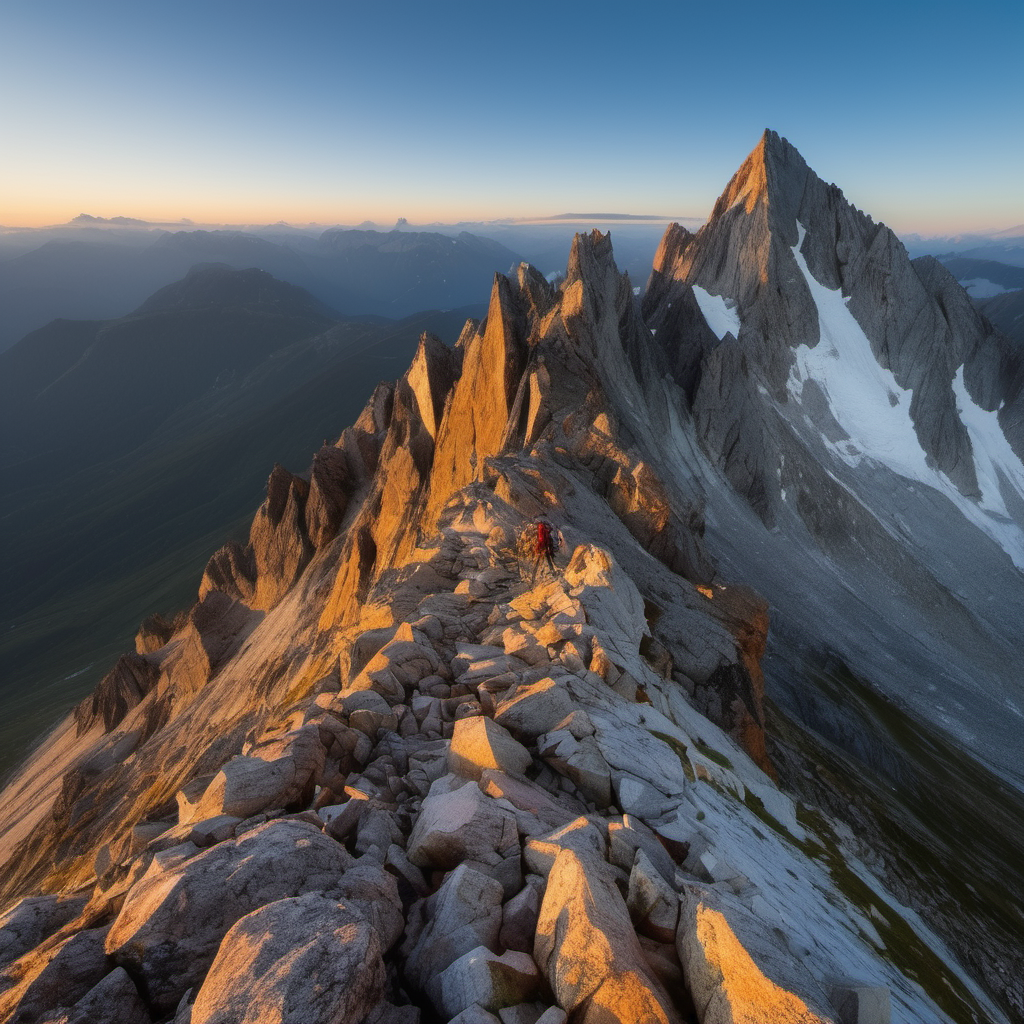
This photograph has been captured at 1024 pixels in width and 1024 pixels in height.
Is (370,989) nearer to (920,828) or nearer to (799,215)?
(920,828)

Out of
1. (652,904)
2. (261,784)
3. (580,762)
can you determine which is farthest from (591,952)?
(261,784)

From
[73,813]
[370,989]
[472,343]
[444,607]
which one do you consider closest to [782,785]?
[444,607]

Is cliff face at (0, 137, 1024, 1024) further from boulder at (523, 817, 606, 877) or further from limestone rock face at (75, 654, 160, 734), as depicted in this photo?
limestone rock face at (75, 654, 160, 734)

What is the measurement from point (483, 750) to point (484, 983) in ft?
16.0

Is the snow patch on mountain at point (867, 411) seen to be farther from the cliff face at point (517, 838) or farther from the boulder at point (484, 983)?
the boulder at point (484, 983)

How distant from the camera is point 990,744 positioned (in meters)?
66.9

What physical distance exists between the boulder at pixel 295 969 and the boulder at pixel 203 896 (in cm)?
107

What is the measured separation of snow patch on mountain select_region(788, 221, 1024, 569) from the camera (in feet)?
335

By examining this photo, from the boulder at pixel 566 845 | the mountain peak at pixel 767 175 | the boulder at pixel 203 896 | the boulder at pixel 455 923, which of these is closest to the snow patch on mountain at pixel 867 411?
the mountain peak at pixel 767 175

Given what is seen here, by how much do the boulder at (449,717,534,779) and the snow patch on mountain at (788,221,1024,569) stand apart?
337 feet

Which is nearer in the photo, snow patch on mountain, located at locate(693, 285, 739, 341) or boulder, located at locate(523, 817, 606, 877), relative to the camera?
boulder, located at locate(523, 817, 606, 877)

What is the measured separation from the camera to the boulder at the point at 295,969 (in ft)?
21.7

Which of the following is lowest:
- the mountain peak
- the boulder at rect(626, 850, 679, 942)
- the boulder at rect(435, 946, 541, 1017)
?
the boulder at rect(626, 850, 679, 942)

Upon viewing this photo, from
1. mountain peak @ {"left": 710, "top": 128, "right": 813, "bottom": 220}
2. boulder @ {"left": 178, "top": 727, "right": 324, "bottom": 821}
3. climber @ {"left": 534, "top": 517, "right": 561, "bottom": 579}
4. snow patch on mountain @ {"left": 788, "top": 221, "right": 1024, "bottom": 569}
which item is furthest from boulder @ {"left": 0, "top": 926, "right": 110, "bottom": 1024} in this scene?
mountain peak @ {"left": 710, "top": 128, "right": 813, "bottom": 220}
